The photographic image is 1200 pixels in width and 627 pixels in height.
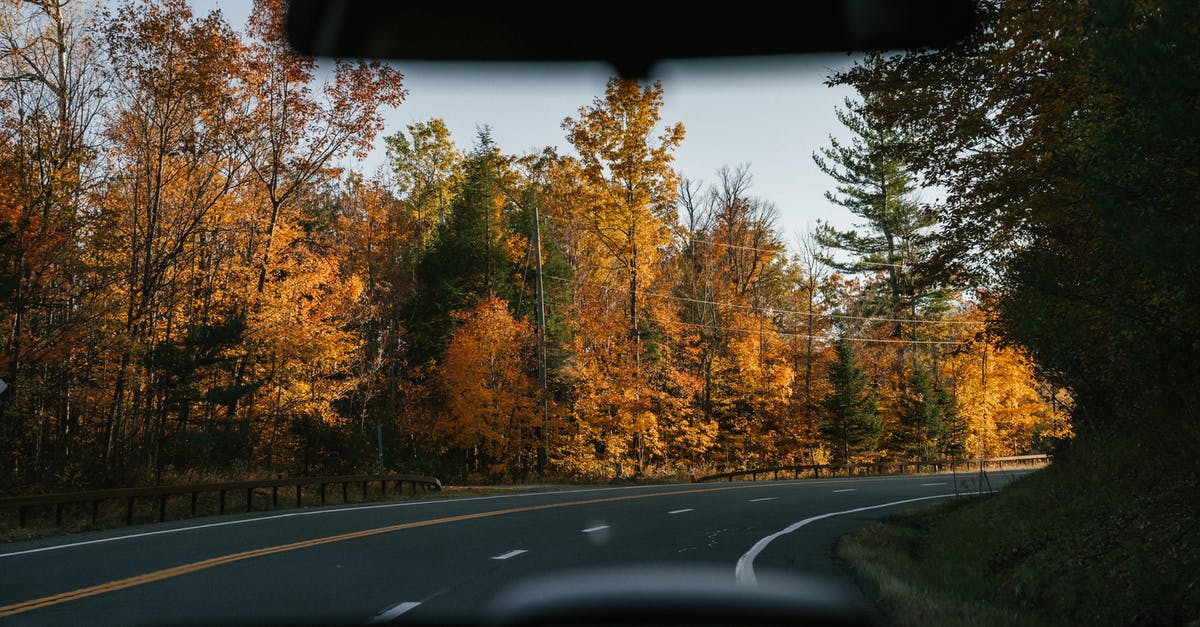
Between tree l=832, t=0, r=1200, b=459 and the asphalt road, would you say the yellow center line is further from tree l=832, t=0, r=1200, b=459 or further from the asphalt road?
tree l=832, t=0, r=1200, b=459

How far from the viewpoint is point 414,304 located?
46375mm

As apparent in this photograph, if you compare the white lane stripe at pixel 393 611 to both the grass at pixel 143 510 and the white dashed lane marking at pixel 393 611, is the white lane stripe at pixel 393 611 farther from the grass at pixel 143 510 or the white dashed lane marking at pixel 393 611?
the grass at pixel 143 510

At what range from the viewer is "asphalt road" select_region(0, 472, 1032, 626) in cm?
743

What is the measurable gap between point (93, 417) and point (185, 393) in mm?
2919

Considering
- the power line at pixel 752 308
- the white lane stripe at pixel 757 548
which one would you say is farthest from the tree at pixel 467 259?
the white lane stripe at pixel 757 548

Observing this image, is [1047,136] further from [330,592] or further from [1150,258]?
[330,592]

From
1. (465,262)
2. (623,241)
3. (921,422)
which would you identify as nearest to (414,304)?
(465,262)

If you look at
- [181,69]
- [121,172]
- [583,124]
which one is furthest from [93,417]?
[583,124]

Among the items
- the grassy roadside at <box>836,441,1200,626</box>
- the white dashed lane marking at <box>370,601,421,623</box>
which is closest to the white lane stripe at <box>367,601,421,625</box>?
the white dashed lane marking at <box>370,601,421,623</box>

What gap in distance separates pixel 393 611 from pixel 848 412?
4228 cm

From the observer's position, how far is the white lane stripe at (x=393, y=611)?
22.5ft

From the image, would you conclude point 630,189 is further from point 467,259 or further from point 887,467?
point 887,467

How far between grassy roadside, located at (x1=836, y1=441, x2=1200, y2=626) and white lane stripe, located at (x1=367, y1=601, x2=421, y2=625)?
161 inches

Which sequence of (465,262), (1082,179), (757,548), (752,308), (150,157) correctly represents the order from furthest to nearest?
1. (752,308)
2. (465,262)
3. (150,157)
4. (757,548)
5. (1082,179)
